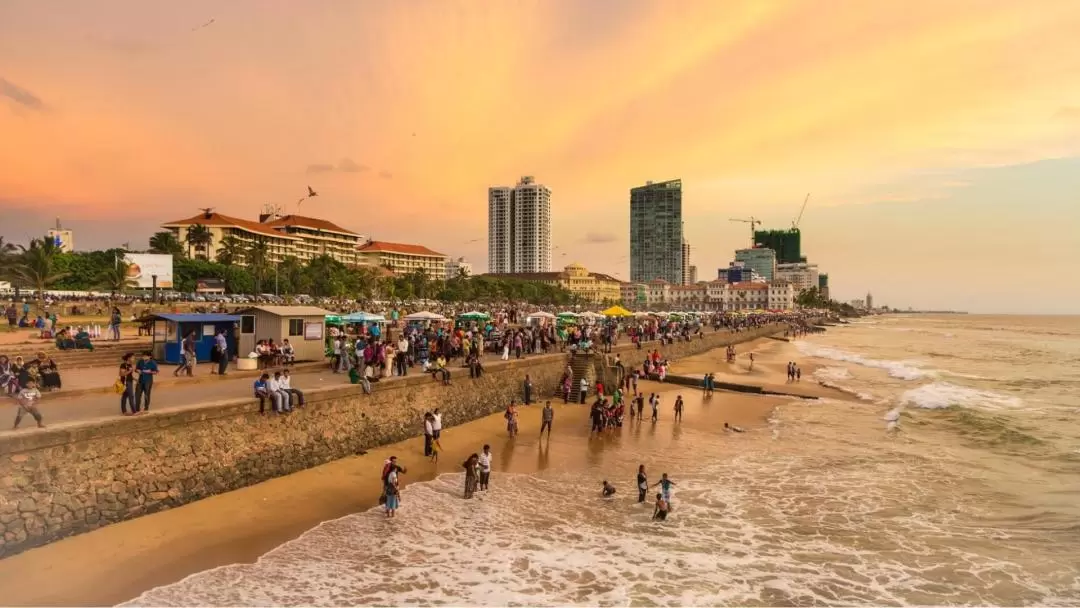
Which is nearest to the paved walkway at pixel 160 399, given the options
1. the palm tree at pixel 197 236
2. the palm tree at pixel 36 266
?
the palm tree at pixel 36 266

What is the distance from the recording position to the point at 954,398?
1078 inches

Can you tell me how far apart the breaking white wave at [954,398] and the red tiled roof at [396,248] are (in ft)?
432

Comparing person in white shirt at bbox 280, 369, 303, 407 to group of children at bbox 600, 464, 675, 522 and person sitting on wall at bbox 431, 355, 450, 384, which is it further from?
group of children at bbox 600, 464, 675, 522

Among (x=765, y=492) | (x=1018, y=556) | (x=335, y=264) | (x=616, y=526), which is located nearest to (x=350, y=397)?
(x=616, y=526)

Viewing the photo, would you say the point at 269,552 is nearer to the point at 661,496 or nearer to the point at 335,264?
the point at 661,496

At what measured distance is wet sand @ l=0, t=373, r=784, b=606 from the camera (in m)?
7.97

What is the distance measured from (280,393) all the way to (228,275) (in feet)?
219

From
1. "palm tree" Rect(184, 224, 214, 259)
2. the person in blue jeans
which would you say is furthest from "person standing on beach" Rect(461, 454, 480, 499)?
"palm tree" Rect(184, 224, 214, 259)

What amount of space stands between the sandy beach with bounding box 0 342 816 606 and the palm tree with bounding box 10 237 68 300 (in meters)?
43.3

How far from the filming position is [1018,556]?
10.3 metres

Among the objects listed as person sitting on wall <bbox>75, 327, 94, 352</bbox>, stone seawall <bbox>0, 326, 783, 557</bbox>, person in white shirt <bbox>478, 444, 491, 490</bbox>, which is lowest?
person in white shirt <bbox>478, 444, 491, 490</bbox>

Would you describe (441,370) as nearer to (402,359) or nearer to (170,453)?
(402,359)

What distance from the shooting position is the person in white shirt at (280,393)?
12.8 meters

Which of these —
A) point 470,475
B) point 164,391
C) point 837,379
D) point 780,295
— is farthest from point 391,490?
point 780,295
